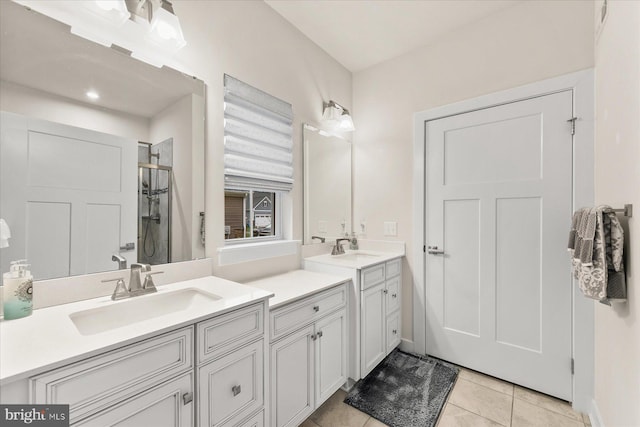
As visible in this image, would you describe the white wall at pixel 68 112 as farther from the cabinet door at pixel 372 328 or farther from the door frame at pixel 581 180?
the door frame at pixel 581 180

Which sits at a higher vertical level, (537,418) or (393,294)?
(393,294)

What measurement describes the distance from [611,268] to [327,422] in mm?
1647

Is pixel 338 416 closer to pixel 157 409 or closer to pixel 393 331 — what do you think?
pixel 393 331

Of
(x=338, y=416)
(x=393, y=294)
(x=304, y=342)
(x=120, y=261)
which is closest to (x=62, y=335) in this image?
(x=120, y=261)

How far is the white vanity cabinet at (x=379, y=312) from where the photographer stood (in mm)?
1868

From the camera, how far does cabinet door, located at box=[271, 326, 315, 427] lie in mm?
1319

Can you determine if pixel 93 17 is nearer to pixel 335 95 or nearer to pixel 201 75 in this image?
pixel 201 75

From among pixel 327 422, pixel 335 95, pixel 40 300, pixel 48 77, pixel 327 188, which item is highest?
pixel 335 95

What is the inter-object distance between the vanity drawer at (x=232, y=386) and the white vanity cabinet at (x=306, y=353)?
116 mm

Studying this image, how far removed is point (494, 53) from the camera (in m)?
2.03

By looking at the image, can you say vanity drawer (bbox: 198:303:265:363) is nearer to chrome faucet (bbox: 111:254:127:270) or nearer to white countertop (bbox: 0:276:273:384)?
white countertop (bbox: 0:276:273:384)

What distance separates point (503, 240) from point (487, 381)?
1.04 m

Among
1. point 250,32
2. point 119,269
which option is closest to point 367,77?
point 250,32

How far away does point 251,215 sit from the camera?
1971 mm
